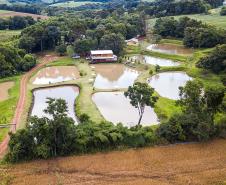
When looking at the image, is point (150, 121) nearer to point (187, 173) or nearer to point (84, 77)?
point (187, 173)

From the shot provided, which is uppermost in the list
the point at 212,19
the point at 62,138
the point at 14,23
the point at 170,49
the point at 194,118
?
the point at 212,19

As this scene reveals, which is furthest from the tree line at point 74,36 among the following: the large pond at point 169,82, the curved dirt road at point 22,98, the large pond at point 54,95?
the large pond at point 54,95

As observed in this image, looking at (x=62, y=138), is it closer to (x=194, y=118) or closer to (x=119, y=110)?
(x=194, y=118)

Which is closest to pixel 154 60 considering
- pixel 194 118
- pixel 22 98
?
pixel 22 98

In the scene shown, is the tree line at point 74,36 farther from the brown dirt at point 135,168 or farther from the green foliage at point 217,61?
the brown dirt at point 135,168

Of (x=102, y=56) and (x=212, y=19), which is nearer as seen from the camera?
(x=102, y=56)

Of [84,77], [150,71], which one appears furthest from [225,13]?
[84,77]
